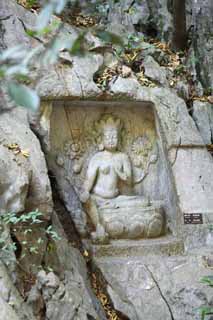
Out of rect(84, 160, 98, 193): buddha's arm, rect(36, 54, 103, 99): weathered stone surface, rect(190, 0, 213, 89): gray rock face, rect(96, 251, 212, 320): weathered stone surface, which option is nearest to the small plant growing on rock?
rect(96, 251, 212, 320): weathered stone surface

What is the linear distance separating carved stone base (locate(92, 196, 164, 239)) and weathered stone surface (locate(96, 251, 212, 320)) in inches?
12.3

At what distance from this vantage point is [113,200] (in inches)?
201

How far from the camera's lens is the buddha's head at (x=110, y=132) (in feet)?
17.3

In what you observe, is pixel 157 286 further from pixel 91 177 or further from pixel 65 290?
pixel 91 177

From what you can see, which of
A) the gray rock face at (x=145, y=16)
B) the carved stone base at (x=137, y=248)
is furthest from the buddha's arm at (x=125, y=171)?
the gray rock face at (x=145, y=16)

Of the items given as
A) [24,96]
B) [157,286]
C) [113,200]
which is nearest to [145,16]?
[113,200]

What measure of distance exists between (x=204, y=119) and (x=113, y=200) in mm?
1564

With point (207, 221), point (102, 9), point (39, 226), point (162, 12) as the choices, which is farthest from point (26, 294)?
point (162, 12)

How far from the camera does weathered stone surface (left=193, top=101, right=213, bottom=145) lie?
5738 millimetres

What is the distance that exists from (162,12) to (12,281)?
5.26 metres

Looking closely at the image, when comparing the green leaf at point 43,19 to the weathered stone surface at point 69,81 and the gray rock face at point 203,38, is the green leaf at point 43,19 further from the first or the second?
the gray rock face at point 203,38

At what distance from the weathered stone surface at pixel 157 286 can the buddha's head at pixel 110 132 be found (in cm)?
129

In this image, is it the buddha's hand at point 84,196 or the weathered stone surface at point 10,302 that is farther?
the buddha's hand at point 84,196

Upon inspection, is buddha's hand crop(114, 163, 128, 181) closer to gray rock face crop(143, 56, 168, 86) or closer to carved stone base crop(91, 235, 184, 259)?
carved stone base crop(91, 235, 184, 259)
